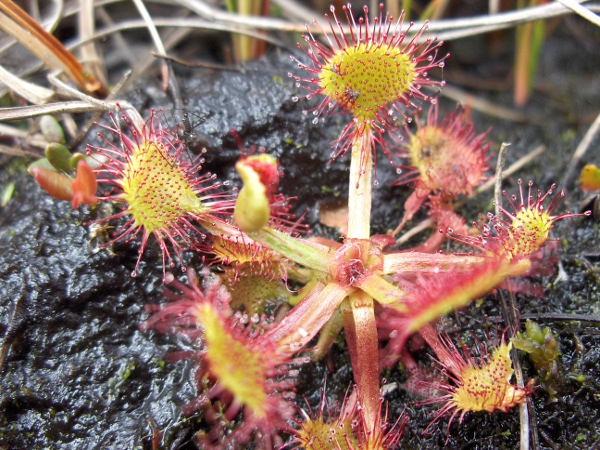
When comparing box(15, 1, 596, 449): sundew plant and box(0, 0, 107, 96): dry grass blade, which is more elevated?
box(0, 0, 107, 96): dry grass blade

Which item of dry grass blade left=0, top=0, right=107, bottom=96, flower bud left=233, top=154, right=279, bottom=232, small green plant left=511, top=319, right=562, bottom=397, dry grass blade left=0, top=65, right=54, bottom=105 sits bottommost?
small green plant left=511, top=319, right=562, bottom=397

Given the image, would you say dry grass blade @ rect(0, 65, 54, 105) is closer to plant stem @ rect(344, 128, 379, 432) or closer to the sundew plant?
the sundew plant

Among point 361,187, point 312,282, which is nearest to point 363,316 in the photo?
point 312,282

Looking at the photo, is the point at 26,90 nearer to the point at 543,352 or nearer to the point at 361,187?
the point at 361,187

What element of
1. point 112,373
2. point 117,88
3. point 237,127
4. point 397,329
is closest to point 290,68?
point 237,127

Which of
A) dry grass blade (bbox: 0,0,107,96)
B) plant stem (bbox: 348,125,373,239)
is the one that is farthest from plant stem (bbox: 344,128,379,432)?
dry grass blade (bbox: 0,0,107,96)

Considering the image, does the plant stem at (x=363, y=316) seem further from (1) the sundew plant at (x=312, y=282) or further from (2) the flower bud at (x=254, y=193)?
(2) the flower bud at (x=254, y=193)

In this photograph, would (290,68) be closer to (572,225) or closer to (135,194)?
(135,194)
